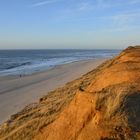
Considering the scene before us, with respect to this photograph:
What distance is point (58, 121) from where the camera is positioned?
5.75 meters

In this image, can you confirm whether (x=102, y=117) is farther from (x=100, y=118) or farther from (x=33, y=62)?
(x=33, y=62)

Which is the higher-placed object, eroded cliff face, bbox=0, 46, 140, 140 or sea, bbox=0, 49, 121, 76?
eroded cliff face, bbox=0, 46, 140, 140

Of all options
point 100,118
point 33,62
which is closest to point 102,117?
point 100,118

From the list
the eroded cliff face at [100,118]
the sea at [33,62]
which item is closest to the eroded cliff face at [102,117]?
the eroded cliff face at [100,118]

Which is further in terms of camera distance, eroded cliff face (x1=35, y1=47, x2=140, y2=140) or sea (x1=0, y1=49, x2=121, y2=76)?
sea (x1=0, y1=49, x2=121, y2=76)

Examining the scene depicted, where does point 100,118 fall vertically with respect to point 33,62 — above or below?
above

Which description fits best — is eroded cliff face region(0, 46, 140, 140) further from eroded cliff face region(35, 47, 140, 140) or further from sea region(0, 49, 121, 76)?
sea region(0, 49, 121, 76)

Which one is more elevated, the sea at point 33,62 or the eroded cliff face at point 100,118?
the eroded cliff face at point 100,118

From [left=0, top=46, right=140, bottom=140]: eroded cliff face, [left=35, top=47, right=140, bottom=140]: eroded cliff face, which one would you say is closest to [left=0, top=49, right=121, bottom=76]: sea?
[left=0, top=46, right=140, bottom=140]: eroded cliff face

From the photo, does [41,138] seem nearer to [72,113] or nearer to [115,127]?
[72,113]

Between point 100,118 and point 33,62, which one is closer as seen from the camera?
point 100,118

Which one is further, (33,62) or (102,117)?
(33,62)

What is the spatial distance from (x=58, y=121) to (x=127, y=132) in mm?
1314

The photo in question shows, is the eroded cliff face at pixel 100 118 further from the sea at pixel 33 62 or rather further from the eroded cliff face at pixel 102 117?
the sea at pixel 33 62
